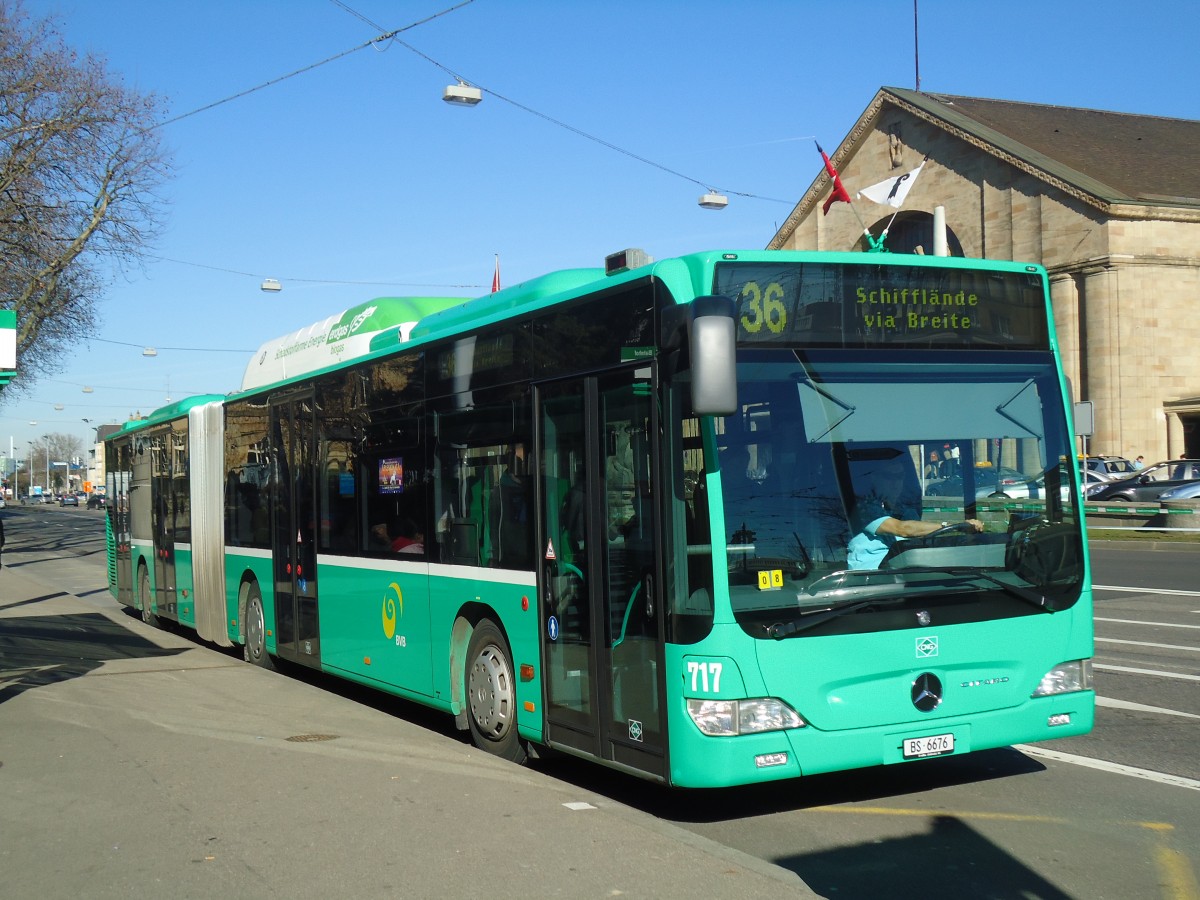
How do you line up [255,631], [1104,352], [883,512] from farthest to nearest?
[1104,352] < [255,631] < [883,512]

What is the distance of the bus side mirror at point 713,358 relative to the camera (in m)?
6.01

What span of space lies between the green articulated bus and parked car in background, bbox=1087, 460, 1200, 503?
121 ft

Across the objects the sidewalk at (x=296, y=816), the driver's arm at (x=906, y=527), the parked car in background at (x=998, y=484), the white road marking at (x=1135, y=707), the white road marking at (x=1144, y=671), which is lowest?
the white road marking at (x=1144, y=671)

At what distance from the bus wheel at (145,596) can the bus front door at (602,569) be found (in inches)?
493

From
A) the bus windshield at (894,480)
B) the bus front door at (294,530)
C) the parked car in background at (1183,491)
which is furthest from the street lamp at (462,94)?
the parked car in background at (1183,491)

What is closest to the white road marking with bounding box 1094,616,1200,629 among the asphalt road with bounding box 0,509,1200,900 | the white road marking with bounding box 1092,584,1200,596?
the white road marking with bounding box 1092,584,1200,596

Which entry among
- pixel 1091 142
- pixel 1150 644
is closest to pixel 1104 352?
pixel 1091 142

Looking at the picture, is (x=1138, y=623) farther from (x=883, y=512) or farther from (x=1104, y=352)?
(x=1104, y=352)

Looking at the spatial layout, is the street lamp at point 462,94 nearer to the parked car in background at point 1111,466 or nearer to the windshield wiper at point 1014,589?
the windshield wiper at point 1014,589

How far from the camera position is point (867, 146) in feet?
209

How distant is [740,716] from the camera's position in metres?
6.32

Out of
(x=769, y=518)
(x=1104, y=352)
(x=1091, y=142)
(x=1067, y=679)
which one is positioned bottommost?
(x=1067, y=679)

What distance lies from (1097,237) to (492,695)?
47953mm

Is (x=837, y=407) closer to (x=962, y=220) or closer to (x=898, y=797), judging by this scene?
(x=898, y=797)
